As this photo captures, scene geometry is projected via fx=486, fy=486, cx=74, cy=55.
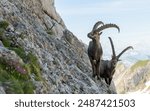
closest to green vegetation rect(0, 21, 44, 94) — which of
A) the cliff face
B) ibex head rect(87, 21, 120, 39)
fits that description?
the cliff face

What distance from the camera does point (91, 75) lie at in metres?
35.7

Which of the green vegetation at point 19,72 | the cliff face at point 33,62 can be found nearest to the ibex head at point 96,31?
the cliff face at point 33,62

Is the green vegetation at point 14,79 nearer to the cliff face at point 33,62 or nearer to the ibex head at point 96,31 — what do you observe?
the cliff face at point 33,62

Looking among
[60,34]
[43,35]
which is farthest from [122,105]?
[60,34]

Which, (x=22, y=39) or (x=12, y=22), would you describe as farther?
(x=12, y=22)

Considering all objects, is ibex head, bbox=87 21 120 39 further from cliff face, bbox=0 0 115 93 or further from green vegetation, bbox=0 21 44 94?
green vegetation, bbox=0 21 44 94

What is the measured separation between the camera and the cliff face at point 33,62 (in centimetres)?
1978

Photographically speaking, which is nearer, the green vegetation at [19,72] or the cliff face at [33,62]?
the green vegetation at [19,72]

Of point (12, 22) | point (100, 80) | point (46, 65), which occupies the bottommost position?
point (100, 80)

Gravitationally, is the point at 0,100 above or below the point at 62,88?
above

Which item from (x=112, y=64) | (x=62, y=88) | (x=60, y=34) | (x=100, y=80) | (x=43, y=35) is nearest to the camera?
(x=62, y=88)

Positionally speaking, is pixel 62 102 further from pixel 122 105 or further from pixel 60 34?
pixel 60 34

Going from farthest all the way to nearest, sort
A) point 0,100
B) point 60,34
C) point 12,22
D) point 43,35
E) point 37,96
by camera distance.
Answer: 1. point 60,34
2. point 43,35
3. point 12,22
4. point 37,96
5. point 0,100

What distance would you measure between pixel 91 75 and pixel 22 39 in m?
11.3
